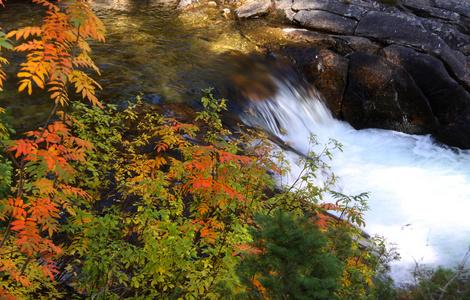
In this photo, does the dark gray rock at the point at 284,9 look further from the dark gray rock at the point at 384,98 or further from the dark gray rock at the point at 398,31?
the dark gray rock at the point at 384,98

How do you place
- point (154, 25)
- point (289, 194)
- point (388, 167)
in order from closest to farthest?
point (289, 194), point (388, 167), point (154, 25)

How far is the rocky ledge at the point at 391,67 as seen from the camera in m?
10.0

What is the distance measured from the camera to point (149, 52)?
9562mm

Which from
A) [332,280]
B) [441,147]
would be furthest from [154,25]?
[332,280]

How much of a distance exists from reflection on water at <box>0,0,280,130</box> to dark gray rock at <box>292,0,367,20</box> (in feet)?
7.72

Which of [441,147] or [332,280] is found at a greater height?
[332,280]

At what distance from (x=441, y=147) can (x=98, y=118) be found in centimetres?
919

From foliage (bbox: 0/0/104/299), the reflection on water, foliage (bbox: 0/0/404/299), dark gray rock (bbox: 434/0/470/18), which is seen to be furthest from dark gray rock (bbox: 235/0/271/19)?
foliage (bbox: 0/0/104/299)

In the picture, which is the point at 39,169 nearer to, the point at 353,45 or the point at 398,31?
the point at 353,45

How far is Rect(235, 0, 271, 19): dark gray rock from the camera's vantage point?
1297cm

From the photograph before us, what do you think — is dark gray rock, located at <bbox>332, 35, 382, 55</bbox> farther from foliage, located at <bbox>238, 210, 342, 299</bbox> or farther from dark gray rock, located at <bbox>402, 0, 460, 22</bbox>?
foliage, located at <bbox>238, 210, 342, 299</bbox>

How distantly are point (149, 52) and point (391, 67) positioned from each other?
659 cm

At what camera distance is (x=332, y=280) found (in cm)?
203

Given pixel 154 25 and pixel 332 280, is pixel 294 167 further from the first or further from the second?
pixel 154 25
